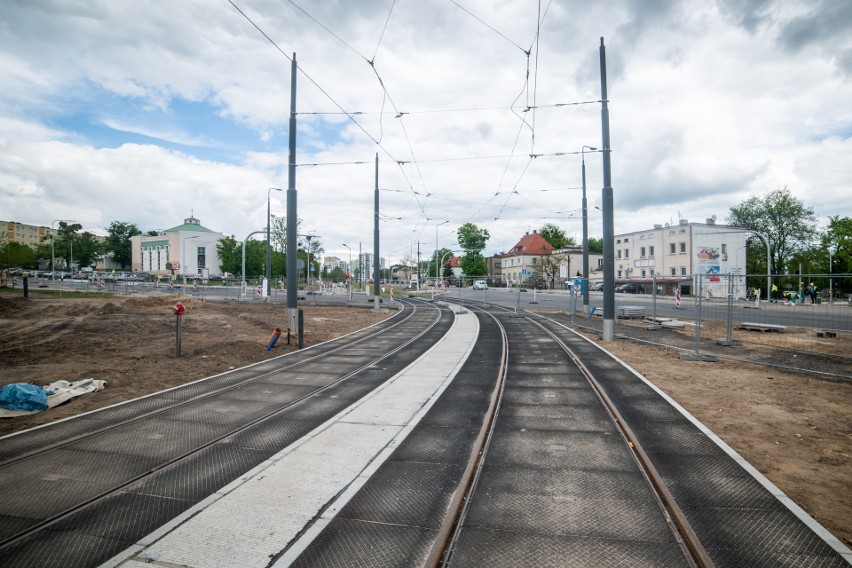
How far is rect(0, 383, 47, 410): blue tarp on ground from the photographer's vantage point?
773cm

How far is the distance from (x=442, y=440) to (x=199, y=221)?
132 meters

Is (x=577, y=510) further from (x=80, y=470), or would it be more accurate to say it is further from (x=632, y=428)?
(x=80, y=470)

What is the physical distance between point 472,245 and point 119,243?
311 feet

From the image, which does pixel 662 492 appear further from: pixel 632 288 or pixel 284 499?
pixel 632 288

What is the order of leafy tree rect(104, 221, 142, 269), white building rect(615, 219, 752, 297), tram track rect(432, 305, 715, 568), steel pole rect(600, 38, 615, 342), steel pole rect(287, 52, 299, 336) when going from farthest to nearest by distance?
1. leafy tree rect(104, 221, 142, 269)
2. white building rect(615, 219, 752, 297)
3. steel pole rect(287, 52, 299, 336)
4. steel pole rect(600, 38, 615, 342)
5. tram track rect(432, 305, 715, 568)

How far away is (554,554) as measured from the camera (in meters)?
3.71

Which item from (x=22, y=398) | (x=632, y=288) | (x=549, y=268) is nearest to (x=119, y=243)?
(x=549, y=268)

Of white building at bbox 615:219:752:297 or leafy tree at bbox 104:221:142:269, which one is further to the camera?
leafy tree at bbox 104:221:142:269

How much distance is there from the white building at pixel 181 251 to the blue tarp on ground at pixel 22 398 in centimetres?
10125

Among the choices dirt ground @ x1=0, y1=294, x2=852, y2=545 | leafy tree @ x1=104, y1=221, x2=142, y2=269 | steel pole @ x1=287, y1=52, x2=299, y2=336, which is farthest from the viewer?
leafy tree @ x1=104, y1=221, x2=142, y2=269

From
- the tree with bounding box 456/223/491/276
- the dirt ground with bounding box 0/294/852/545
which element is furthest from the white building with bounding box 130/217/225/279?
the dirt ground with bounding box 0/294/852/545

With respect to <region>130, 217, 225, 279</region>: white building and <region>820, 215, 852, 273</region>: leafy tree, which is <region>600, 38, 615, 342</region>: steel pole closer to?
<region>820, 215, 852, 273</region>: leafy tree

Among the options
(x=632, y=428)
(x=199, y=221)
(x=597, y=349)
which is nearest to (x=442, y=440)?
(x=632, y=428)

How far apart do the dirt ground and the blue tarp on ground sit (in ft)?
0.90
